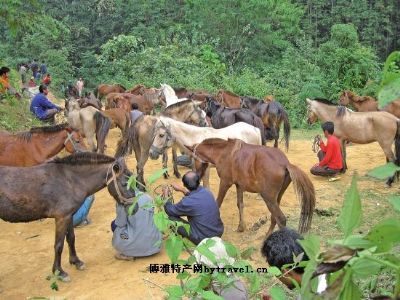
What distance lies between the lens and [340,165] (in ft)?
28.1

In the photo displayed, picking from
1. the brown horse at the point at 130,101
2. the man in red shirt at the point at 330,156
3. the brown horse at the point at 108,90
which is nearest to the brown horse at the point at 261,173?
the man in red shirt at the point at 330,156

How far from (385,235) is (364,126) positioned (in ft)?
27.8

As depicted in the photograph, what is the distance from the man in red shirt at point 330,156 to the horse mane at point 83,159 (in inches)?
181

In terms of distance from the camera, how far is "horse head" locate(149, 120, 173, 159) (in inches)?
278

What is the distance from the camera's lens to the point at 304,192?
525 cm

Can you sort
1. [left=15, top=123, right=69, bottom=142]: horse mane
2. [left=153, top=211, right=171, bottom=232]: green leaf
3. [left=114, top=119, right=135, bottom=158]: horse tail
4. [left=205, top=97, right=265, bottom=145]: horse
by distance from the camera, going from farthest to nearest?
[left=205, top=97, right=265, bottom=145]: horse, [left=114, top=119, right=135, bottom=158]: horse tail, [left=15, top=123, right=69, bottom=142]: horse mane, [left=153, top=211, right=171, bottom=232]: green leaf

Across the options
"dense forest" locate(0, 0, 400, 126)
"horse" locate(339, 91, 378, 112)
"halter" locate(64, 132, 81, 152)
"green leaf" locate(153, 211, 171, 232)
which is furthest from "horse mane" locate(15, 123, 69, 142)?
"dense forest" locate(0, 0, 400, 126)

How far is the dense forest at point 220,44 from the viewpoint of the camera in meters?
18.4

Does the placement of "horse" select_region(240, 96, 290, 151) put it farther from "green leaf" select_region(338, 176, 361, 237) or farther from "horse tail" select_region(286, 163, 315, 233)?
"green leaf" select_region(338, 176, 361, 237)

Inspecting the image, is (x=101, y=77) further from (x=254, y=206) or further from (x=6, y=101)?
(x=254, y=206)

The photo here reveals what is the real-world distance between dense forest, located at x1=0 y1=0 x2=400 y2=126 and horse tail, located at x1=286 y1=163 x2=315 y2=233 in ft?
34.3

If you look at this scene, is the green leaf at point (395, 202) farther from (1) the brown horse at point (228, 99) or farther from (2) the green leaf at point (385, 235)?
(1) the brown horse at point (228, 99)

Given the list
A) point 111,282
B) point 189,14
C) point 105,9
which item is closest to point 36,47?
point 105,9

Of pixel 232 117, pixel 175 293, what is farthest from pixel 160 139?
pixel 175 293
